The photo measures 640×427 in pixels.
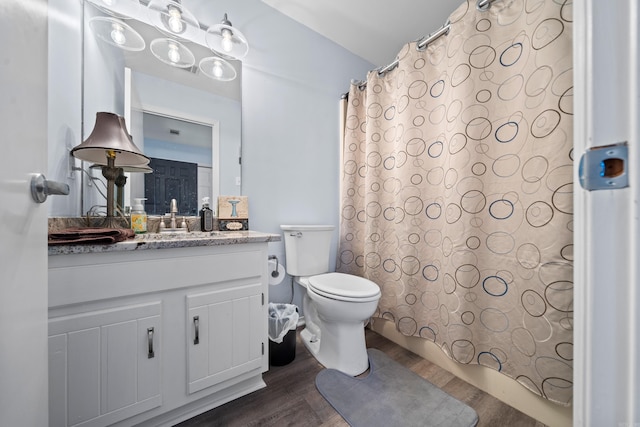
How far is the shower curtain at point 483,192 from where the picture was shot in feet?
3.21

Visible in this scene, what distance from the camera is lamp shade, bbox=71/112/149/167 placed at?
1016mm

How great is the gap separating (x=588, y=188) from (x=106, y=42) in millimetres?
1980

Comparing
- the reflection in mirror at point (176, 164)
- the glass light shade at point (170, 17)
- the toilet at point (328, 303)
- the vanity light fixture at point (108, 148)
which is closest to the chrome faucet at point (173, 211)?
the reflection in mirror at point (176, 164)

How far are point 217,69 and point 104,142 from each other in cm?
85

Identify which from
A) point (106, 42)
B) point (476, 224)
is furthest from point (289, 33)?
point (476, 224)

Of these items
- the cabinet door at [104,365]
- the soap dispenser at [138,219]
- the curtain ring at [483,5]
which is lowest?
the cabinet door at [104,365]

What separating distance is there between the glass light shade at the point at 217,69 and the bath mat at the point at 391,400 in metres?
1.94

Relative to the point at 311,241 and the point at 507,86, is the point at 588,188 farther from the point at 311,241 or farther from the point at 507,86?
the point at 311,241

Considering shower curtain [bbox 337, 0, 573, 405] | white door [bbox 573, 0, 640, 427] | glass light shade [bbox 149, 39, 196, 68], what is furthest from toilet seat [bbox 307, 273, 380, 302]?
glass light shade [bbox 149, 39, 196, 68]

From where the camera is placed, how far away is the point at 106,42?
4.06 feet

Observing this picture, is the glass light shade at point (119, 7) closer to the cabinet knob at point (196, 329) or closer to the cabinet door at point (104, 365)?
the cabinet door at point (104, 365)

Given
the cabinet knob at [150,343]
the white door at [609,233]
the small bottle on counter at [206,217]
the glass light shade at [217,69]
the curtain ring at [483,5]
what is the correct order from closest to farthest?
1. the white door at [609,233]
2. the cabinet knob at [150,343]
3. the curtain ring at [483,5]
4. the small bottle on counter at [206,217]
5. the glass light shade at [217,69]

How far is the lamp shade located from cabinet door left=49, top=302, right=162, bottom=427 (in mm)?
691

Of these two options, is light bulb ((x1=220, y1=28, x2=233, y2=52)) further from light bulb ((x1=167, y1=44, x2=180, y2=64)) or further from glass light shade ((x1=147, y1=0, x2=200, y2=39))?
light bulb ((x1=167, y1=44, x2=180, y2=64))
